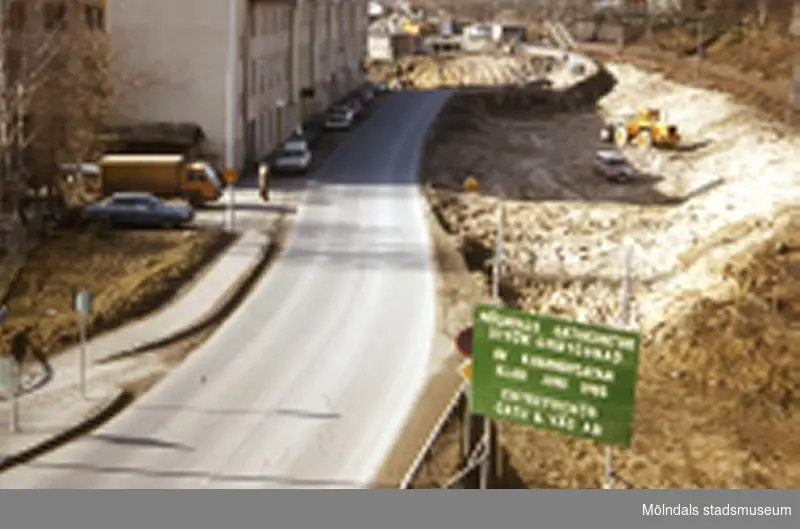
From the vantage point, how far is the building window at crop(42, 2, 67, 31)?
34.9 metres

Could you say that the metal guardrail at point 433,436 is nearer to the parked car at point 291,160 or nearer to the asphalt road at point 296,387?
the asphalt road at point 296,387

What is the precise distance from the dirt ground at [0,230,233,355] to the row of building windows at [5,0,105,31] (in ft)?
23.2

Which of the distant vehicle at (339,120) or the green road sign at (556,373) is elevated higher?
the green road sign at (556,373)

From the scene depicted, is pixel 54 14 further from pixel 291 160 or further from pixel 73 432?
pixel 73 432

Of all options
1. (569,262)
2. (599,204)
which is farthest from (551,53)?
(569,262)

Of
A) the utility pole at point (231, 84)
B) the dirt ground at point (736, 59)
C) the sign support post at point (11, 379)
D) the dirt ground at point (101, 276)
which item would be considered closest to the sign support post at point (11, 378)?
the sign support post at point (11, 379)

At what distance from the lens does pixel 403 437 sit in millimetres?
17500

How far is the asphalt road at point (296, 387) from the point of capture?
53.1 ft

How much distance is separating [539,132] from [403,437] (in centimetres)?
3945

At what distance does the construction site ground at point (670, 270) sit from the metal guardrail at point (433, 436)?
142 millimetres

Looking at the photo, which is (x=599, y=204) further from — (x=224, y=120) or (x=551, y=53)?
(x=551, y=53)

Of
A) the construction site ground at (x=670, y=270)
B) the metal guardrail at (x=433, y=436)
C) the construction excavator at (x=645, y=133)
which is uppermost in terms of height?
the construction excavator at (x=645, y=133)

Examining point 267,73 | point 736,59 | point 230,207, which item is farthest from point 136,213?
point 736,59

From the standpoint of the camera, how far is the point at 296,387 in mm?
19547
